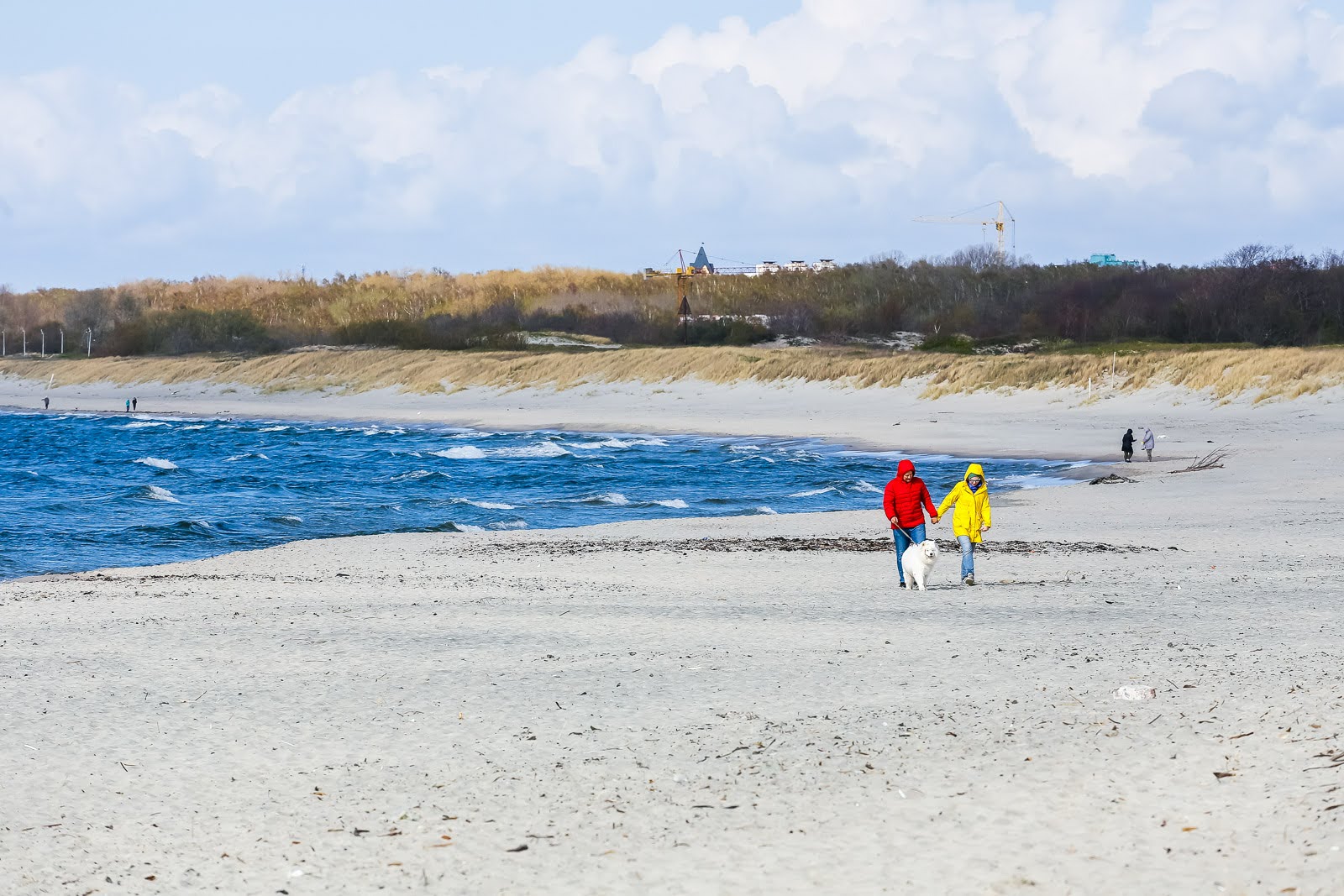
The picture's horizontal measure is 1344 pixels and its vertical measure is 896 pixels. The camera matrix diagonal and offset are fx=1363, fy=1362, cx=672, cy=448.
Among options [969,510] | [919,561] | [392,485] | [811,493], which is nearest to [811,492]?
[811,493]

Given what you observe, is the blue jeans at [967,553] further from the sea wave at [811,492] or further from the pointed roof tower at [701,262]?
the pointed roof tower at [701,262]

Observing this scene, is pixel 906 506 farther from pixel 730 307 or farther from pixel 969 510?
pixel 730 307

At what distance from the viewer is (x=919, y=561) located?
12461mm

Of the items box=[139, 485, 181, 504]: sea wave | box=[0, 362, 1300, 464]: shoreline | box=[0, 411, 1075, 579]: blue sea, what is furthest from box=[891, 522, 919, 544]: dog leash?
box=[0, 362, 1300, 464]: shoreline

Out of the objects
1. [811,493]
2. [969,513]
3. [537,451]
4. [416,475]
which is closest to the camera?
[969,513]

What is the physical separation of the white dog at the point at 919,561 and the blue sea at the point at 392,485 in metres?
10.4

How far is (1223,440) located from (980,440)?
6625 mm

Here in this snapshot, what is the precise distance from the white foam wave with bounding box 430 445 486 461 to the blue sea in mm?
139

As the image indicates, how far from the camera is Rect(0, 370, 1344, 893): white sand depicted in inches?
225

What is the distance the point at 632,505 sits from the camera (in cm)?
2516

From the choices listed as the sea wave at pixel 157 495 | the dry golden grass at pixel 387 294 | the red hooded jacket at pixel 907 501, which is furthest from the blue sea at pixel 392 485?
the dry golden grass at pixel 387 294

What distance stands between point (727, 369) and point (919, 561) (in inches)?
1824

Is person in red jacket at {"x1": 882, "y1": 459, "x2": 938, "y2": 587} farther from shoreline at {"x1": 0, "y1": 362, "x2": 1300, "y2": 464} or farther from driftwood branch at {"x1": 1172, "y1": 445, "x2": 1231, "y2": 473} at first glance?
shoreline at {"x1": 0, "y1": 362, "x2": 1300, "y2": 464}

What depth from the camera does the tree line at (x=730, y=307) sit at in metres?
68.0
